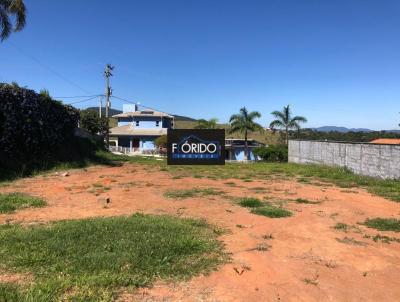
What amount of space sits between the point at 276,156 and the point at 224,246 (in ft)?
110

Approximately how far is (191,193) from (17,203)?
4388mm

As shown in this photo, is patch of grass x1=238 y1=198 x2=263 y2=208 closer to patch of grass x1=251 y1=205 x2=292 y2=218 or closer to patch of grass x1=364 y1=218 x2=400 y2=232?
patch of grass x1=251 y1=205 x2=292 y2=218

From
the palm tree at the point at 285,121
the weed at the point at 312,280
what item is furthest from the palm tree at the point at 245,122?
the weed at the point at 312,280

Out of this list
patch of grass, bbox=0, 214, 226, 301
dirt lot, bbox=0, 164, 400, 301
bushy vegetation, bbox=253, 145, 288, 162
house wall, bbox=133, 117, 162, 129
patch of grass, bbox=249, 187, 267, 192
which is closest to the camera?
patch of grass, bbox=0, 214, 226, 301

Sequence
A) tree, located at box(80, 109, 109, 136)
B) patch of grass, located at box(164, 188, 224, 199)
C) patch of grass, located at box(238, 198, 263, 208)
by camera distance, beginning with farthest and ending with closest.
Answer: tree, located at box(80, 109, 109, 136)
patch of grass, located at box(164, 188, 224, 199)
patch of grass, located at box(238, 198, 263, 208)

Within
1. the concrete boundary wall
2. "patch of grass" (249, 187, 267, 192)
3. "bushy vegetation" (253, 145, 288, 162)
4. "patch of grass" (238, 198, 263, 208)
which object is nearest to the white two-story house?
"bushy vegetation" (253, 145, 288, 162)

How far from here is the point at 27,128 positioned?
18.0 metres

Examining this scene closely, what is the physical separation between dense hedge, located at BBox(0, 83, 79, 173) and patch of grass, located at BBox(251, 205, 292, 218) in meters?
10.7

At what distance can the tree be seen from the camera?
34.8m

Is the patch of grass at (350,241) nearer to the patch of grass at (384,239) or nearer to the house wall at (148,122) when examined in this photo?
the patch of grass at (384,239)

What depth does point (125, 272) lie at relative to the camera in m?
4.88

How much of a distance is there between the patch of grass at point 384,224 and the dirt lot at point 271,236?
0.26 metres

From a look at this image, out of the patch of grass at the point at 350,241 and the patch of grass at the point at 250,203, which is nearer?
the patch of grass at the point at 350,241

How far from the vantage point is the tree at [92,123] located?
3484cm
